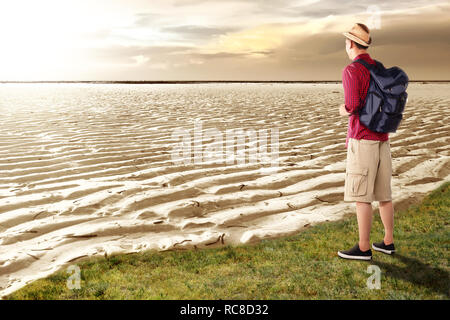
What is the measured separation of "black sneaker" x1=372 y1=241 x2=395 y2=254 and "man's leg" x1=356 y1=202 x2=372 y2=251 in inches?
9.4

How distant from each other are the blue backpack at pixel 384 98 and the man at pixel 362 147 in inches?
2.0

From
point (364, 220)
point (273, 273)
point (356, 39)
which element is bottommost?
point (273, 273)

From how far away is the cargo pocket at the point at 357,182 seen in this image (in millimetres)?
3211

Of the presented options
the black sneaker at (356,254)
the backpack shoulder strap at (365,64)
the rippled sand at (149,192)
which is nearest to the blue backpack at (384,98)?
the backpack shoulder strap at (365,64)

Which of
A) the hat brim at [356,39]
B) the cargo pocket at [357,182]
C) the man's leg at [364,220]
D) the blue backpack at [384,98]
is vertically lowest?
the man's leg at [364,220]

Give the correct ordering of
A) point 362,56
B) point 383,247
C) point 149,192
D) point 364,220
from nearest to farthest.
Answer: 1. point 362,56
2. point 364,220
3. point 383,247
4. point 149,192

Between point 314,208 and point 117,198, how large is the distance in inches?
96.6

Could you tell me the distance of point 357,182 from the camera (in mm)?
3232

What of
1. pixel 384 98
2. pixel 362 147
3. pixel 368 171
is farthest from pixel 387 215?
pixel 384 98

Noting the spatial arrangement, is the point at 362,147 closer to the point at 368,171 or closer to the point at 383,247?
the point at 368,171

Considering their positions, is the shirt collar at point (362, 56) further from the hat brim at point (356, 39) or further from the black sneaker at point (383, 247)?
the black sneaker at point (383, 247)

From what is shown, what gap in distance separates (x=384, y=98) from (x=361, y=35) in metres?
0.52

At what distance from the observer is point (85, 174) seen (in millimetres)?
5941

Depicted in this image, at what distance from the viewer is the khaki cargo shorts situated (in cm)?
318
